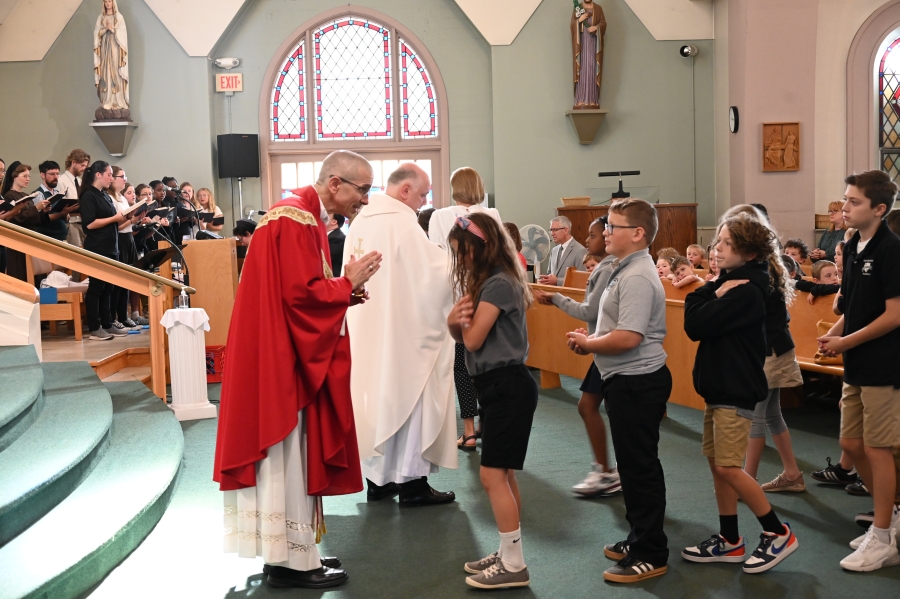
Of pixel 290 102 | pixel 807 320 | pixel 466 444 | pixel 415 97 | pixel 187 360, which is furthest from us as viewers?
pixel 415 97

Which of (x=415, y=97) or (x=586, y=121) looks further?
(x=415, y=97)

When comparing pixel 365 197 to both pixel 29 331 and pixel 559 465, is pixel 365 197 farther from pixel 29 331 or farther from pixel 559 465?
pixel 29 331

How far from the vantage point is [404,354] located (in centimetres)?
429

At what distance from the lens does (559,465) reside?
497 cm

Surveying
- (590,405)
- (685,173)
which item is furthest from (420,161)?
(590,405)

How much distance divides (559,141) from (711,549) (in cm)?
932

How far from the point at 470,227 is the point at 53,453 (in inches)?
85.4

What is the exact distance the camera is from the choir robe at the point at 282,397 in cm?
326

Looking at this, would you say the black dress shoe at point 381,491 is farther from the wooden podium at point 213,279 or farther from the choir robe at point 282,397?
the wooden podium at point 213,279

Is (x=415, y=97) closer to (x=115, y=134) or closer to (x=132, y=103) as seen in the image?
(x=132, y=103)

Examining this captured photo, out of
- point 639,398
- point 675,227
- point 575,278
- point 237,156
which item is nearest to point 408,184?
point 639,398

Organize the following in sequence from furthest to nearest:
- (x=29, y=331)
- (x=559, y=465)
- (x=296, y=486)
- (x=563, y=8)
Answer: (x=563, y=8) < (x=29, y=331) < (x=559, y=465) < (x=296, y=486)

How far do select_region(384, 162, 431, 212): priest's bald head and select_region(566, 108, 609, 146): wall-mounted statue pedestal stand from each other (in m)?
7.92

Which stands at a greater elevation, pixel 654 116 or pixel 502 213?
pixel 654 116
